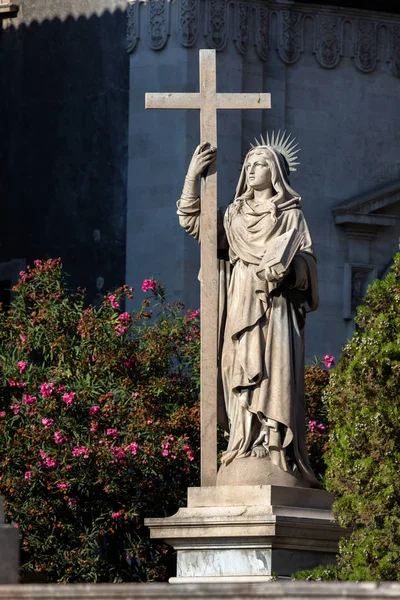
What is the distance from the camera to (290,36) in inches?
1114

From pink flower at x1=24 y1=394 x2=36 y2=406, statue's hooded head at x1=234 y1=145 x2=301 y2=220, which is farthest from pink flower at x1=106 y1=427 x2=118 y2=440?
statue's hooded head at x1=234 y1=145 x2=301 y2=220

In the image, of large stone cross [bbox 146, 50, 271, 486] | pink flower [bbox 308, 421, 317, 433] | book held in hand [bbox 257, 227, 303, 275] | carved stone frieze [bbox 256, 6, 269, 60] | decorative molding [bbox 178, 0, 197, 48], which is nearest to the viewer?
book held in hand [bbox 257, 227, 303, 275]

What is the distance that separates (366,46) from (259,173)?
14.4 metres

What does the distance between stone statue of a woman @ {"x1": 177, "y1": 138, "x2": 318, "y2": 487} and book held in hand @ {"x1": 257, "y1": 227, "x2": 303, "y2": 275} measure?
0.13 feet

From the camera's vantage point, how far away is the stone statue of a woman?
14.3 m

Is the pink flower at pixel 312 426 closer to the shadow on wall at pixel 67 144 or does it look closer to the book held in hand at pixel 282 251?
the book held in hand at pixel 282 251

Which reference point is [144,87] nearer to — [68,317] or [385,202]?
[385,202]

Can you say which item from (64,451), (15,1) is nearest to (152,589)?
(64,451)

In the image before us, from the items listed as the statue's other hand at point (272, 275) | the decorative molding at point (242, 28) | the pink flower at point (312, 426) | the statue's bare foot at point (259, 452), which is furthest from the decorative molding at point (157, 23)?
the statue's bare foot at point (259, 452)

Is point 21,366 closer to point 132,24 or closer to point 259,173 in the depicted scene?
point 259,173

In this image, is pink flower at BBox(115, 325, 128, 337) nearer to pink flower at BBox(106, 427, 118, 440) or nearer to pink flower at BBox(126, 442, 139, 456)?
pink flower at BBox(106, 427, 118, 440)

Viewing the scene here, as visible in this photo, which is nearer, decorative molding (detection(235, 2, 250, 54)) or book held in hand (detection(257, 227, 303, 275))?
book held in hand (detection(257, 227, 303, 275))

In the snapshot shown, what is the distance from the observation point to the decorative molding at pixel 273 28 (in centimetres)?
2741

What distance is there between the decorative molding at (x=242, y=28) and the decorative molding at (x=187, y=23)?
0.61 meters
